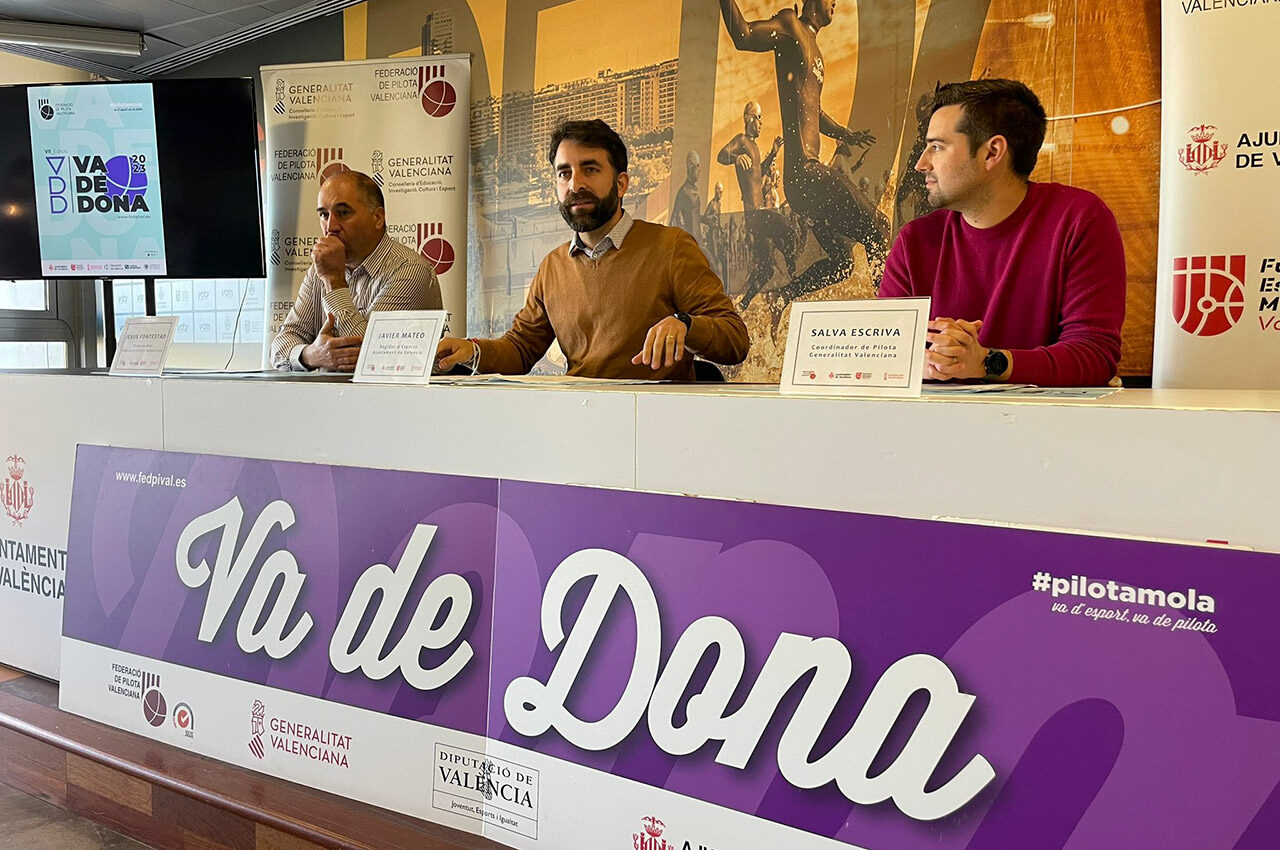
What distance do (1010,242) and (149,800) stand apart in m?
1.62

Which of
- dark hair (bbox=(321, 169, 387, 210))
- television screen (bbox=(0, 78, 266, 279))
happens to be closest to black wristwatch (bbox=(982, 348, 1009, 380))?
dark hair (bbox=(321, 169, 387, 210))

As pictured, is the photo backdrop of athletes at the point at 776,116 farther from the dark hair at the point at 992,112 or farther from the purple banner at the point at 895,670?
the purple banner at the point at 895,670

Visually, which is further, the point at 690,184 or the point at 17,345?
the point at 17,345

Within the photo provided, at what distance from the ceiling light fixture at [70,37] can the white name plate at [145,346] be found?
3949 mm

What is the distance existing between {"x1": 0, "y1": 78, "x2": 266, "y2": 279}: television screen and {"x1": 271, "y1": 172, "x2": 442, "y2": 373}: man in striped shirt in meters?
1.18

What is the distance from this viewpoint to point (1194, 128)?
2275 millimetres

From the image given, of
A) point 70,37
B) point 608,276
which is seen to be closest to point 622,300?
point 608,276

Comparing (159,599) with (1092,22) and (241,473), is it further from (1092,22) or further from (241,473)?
(1092,22)

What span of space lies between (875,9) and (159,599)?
286 centimetres

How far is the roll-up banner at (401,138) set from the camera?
4.15 metres

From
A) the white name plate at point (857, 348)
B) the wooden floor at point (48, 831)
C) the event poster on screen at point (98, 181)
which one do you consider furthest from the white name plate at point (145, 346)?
the event poster on screen at point (98, 181)

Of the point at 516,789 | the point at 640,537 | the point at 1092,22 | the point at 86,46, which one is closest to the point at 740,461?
the point at 640,537

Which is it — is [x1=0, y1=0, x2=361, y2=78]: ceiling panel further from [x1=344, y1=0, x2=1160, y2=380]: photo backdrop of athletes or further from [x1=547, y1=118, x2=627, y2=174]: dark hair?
[x1=547, y1=118, x2=627, y2=174]: dark hair

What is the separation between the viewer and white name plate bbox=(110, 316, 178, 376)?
1558 mm
